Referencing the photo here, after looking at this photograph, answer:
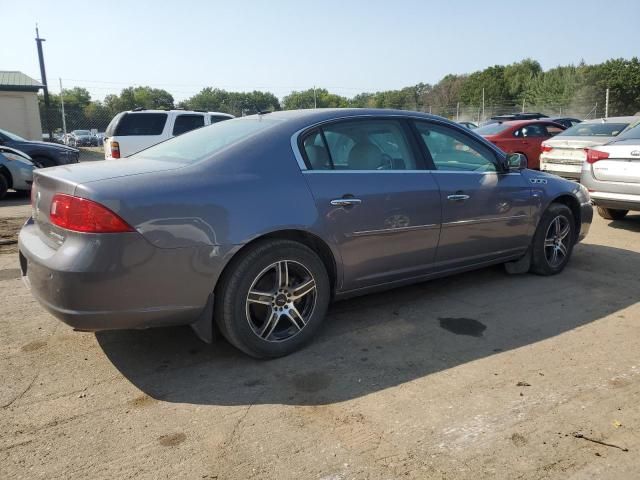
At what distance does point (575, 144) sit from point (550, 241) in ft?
18.9

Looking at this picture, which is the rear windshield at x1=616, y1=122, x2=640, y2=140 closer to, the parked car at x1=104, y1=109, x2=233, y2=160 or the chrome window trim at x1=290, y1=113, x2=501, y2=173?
the chrome window trim at x1=290, y1=113, x2=501, y2=173

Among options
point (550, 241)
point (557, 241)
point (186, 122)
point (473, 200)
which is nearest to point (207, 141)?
point (473, 200)

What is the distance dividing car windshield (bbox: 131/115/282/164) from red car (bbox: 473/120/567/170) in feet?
32.4

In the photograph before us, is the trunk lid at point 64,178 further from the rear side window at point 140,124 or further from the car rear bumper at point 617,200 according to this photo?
the rear side window at point 140,124

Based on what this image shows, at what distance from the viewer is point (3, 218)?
8336mm

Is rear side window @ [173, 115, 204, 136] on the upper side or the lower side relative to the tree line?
lower

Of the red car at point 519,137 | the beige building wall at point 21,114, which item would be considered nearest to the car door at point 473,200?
the red car at point 519,137

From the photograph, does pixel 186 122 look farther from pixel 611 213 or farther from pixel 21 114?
pixel 21 114

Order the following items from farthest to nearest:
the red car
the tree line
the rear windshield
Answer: the tree line, the red car, the rear windshield

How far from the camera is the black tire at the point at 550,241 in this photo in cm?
501

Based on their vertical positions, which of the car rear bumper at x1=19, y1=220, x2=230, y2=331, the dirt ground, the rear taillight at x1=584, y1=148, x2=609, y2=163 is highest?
the rear taillight at x1=584, y1=148, x2=609, y2=163

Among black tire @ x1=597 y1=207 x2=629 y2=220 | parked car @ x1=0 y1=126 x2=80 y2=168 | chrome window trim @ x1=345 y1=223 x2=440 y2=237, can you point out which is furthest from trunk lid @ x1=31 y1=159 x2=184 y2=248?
parked car @ x1=0 y1=126 x2=80 y2=168

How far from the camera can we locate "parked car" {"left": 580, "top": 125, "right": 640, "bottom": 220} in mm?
6609

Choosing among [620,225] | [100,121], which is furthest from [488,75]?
[620,225]
